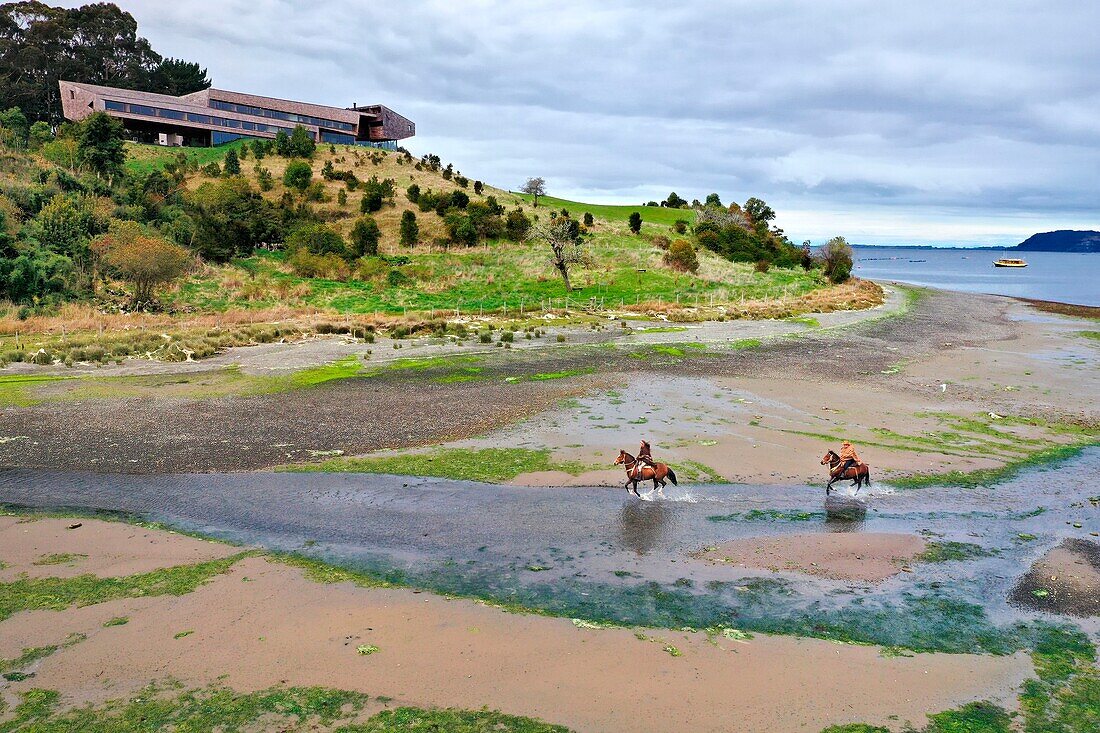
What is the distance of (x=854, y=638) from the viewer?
33.3ft

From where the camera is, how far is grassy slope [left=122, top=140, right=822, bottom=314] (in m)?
53.1

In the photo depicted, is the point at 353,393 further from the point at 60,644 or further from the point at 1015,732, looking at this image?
the point at 1015,732

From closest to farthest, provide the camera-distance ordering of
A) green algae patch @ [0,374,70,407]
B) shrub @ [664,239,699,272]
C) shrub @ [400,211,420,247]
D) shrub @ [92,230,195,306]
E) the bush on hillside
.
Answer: green algae patch @ [0,374,70,407]
shrub @ [92,230,195,306]
the bush on hillside
shrub @ [664,239,699,272]
shrub @ [400,211,420,247]

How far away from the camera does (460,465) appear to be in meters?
17.8

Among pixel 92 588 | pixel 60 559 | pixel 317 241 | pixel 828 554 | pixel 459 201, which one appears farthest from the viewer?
pixel 459 201

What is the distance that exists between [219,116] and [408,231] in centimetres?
4351

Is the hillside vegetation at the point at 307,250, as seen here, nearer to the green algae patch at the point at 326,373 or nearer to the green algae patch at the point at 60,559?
the green algae patch at the point at 326,373

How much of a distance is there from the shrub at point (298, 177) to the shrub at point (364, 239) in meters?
16.8

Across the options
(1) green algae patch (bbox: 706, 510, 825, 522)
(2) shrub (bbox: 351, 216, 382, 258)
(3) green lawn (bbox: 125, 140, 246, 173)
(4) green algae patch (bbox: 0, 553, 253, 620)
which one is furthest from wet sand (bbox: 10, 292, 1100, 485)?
(3) green lawn (bbox: 125, 140, 246, 173)

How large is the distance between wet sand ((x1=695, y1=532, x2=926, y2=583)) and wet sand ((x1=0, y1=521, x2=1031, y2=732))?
2558 mm

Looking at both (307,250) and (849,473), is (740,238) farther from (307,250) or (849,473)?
(849,473)

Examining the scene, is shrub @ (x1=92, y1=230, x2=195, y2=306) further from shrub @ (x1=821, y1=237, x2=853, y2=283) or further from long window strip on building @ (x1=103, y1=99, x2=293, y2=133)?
shrub @ (x1=821, y1=237, x2=853, y2=283)

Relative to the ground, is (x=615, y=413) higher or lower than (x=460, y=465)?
higher

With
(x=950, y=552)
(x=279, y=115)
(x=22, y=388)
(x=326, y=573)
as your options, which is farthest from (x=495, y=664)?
(x=279, y=115)
